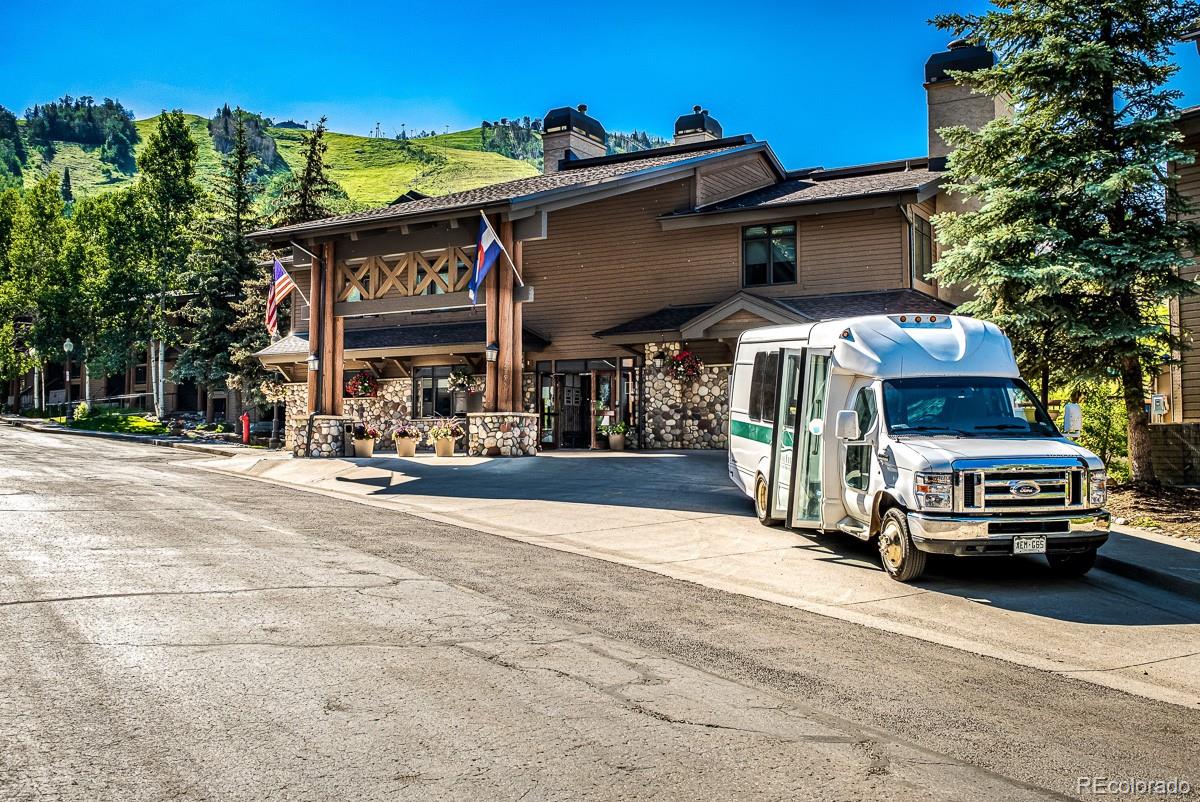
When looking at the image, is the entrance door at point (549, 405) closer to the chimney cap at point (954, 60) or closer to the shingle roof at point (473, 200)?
the shingle roof at point (473, 200)

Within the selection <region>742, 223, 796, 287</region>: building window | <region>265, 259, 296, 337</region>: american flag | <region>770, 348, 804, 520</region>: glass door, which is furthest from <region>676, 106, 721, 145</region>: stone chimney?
<region>770, 348, 804, 520</region>: glass door

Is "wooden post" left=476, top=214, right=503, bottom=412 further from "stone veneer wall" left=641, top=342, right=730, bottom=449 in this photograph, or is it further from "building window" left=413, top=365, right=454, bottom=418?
"building window" left=413, top=365, right=454, bottom=418

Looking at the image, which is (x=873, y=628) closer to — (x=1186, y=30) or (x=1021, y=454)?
(x=1021, y=454)

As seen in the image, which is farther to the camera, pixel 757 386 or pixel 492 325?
pixel 492 325

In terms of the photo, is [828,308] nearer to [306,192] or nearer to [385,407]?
[385,407]

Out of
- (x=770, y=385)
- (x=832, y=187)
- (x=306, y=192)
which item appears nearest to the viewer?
(x=770, y=385)

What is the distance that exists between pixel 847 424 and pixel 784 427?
220cm

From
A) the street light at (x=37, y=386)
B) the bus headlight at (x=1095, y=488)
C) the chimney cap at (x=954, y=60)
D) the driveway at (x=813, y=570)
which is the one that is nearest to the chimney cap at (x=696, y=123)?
the chimney cap at (x=954, y=60)

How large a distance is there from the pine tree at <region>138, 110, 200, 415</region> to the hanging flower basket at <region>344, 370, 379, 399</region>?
2836cm

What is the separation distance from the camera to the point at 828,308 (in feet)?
80.0

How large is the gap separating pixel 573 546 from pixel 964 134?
33.3 ft

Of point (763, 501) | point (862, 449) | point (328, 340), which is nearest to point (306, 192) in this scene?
point (328, 340)

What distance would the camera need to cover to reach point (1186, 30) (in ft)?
51.3

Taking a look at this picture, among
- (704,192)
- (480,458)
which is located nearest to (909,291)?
(704,192)
